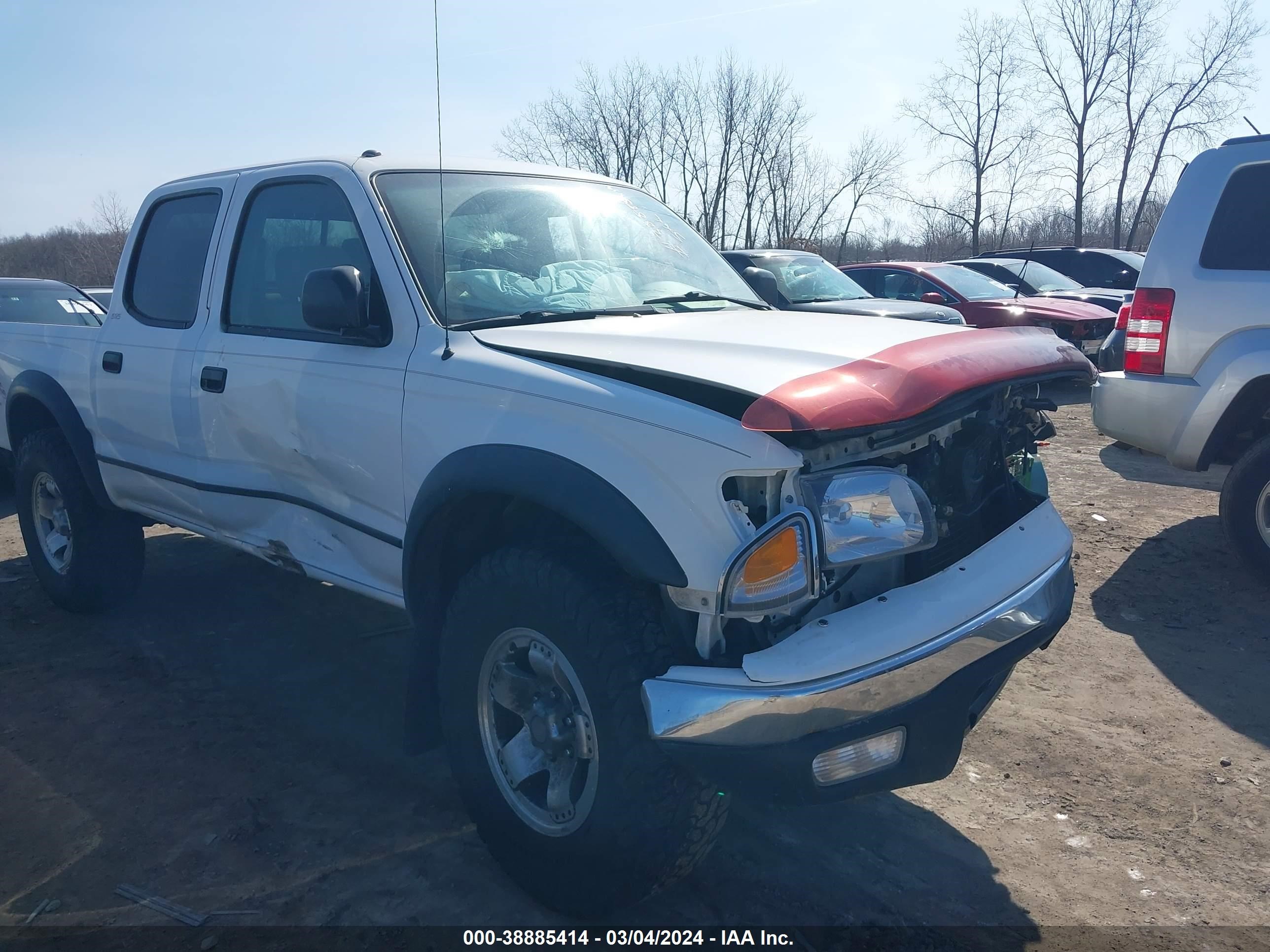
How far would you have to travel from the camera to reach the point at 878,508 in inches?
90.3

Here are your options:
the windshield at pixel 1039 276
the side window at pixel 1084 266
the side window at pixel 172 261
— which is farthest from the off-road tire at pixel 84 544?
the side window at pixel 1084 266

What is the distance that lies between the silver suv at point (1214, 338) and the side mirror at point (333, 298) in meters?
4.27

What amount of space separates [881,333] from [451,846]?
2.01 metres

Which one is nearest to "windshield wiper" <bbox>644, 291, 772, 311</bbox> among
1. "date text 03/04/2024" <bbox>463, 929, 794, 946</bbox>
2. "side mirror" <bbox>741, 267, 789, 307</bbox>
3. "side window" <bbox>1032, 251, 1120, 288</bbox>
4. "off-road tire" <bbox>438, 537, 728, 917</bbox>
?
"side mirror" <bbox>741, 267, 789, 307</bbox>

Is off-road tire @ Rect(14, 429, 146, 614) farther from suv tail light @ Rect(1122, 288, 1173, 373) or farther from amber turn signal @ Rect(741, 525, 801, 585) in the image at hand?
suv tail light @ Rect(1122, 288, 1173, 373)

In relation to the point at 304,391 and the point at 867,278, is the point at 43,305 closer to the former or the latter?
the point at 304,391

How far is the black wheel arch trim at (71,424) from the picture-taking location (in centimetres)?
467

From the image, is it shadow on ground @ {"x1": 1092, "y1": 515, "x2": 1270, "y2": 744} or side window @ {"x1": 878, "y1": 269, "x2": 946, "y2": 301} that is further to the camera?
side window @ {"x1": 878, "y1": 269, "x2": 946, "y2": 301}

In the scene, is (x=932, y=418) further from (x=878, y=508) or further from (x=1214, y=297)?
(x=1214, y=297)

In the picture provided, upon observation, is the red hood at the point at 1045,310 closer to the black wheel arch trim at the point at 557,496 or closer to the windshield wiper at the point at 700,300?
the windshield wiper at the point at 700,300

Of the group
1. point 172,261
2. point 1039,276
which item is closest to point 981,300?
point 1039,276

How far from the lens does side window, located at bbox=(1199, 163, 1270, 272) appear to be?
4988 mm

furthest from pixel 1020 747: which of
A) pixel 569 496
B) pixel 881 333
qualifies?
pixel 569 496

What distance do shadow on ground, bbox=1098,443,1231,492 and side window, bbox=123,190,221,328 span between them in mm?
5782
